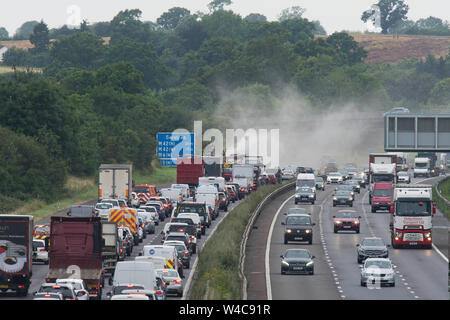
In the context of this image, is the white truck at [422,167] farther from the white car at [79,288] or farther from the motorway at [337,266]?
the white car at [79,288]

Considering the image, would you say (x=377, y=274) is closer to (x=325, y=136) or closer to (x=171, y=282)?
(x=171, y=282)

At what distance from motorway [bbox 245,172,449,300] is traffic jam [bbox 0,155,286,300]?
3.60 m

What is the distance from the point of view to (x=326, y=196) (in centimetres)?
11200

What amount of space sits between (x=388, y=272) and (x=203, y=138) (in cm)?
10148

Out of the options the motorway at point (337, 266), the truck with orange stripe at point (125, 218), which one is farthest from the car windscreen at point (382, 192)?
the truck with orange stripe at point (125, 218)

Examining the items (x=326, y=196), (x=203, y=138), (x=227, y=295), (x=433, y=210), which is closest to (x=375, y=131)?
(x=203, y=138)

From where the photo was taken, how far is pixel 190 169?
104000mm

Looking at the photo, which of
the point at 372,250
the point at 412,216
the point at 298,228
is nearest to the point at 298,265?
the point at 372,250

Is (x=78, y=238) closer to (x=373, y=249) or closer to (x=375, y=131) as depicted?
(x=373, y=249)

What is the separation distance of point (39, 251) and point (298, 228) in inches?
719

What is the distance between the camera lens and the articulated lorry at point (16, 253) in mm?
45062

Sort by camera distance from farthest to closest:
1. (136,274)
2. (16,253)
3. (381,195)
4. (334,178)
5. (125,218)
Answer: (334,178) → (381,195) → (125,218) → (16,253) → (136,274)

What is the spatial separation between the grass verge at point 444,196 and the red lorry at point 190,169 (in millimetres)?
21322

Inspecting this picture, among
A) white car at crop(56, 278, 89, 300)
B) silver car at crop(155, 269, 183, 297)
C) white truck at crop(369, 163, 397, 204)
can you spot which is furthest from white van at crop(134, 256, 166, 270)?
white truck at crop(369, 163, 397, 204)
